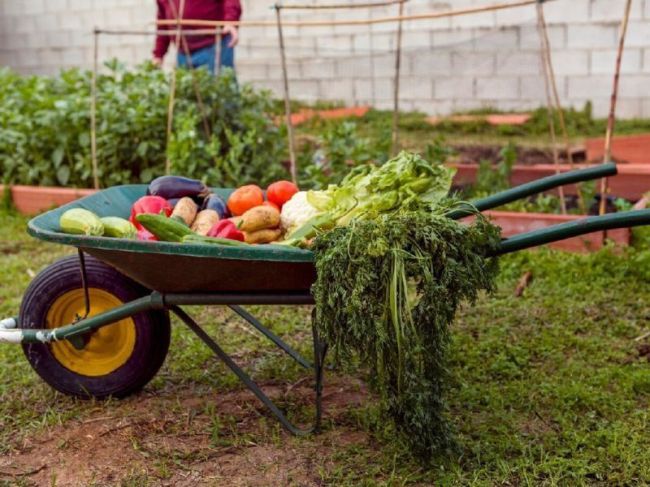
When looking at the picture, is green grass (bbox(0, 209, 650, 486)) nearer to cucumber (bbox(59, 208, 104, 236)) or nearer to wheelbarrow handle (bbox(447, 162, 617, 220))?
wheelbarrow handle (bbox(447, 162, 617, 220))

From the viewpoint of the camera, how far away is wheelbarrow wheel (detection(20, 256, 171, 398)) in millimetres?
3443

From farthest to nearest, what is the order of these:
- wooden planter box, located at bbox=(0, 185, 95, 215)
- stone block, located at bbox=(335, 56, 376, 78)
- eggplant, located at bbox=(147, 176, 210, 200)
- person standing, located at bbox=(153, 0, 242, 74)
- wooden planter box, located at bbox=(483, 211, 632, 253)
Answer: stone block, located at bbox=(335, 56, 376, 78) → person standing, located at bbox=(153, 0, 242, 74) → wooden planter box, located at bbox=(0, 185, 95, 215) → wooden planter box, located at bbox=(483, 211, 632, 253) → eggplant, located at bbox=(147, 176, 210, 200)

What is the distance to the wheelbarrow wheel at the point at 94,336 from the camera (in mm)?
3443

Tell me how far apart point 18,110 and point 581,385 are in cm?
492

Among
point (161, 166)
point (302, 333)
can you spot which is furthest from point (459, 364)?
point (161, 166)

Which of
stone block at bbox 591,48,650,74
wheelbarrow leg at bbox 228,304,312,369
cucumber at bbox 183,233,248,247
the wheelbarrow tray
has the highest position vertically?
stone block at bbox 591,48,650,74

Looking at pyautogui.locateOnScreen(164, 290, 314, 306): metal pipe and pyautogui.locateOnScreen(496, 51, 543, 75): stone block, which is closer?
pyautogui.locateOnScreen(164, 290, 314, 306): metal pipe

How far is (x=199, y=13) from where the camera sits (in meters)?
7.08

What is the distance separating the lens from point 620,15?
8141 millimetres

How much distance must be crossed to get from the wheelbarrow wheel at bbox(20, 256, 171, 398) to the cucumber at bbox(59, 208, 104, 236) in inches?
12.6

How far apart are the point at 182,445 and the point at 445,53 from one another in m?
6.59

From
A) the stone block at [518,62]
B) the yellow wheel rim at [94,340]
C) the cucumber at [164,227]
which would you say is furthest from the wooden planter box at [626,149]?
the cucumber at [164,227]

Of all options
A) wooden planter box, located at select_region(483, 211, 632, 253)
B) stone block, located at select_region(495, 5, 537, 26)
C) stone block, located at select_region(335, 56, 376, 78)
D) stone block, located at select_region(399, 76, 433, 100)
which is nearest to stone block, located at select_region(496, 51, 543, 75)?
stone block, located at select_region(495, 5, 537, 26)

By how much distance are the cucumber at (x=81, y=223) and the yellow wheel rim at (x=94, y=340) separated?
41 cm
